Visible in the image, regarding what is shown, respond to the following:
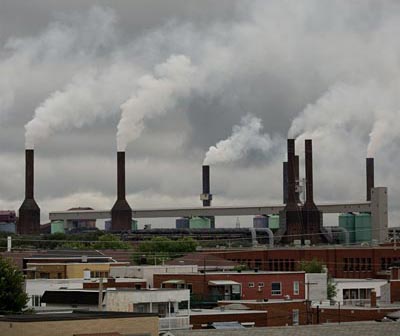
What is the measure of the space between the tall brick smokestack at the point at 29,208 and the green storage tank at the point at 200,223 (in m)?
31.9

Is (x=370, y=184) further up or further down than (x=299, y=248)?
further up

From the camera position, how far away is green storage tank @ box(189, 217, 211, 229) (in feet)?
646

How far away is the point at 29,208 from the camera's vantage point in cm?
16950

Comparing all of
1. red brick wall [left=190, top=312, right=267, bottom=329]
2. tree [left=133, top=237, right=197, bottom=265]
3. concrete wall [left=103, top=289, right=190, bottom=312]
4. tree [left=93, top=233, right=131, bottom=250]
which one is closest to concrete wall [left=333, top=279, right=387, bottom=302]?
red brick wall [left=190, top=312, right=267, bottom=329]

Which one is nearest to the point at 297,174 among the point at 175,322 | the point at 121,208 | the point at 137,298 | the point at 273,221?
the point at 273,221

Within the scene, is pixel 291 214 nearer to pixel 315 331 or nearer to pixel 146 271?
pixel 146 271

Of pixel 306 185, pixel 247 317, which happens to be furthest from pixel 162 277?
pixel 306 185

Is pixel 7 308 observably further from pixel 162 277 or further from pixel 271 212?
pixel 271 212

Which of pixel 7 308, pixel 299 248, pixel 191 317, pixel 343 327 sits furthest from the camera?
pixel 299 248

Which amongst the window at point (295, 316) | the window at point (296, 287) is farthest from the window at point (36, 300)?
the window at point (296, 287)

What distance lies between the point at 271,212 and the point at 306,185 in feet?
78.3

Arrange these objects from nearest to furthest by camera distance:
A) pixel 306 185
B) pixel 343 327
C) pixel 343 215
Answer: pixel 343 327 → pixel 306 185 → pixel 343 215

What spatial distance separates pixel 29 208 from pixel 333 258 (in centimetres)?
5695

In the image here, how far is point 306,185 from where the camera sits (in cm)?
16950
